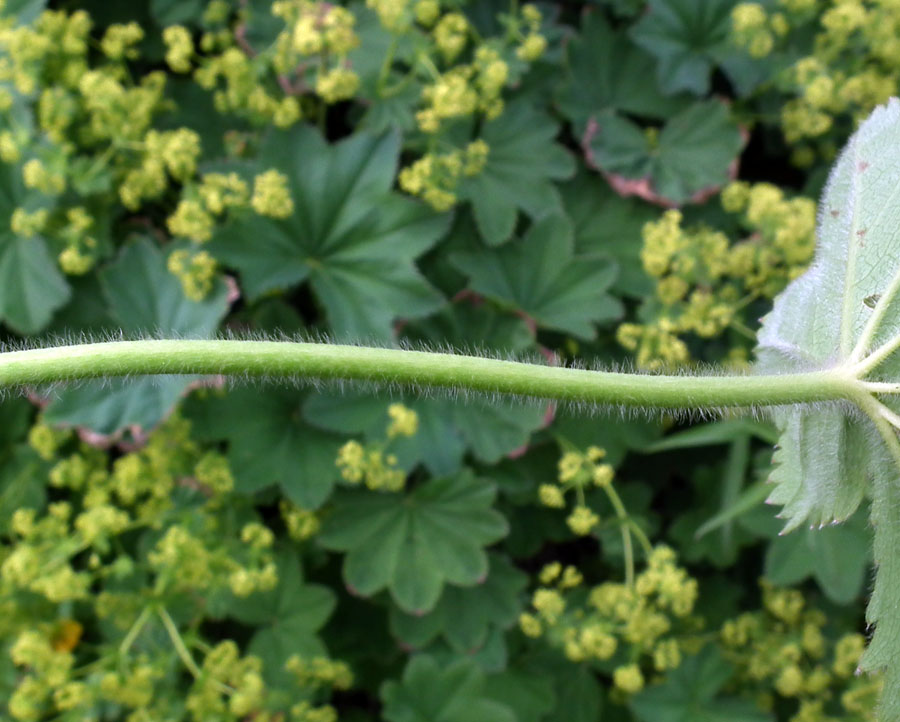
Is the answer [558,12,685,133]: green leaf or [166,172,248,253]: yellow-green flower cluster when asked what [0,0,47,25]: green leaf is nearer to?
[166,172,248,253]: yellow-green flower cluster

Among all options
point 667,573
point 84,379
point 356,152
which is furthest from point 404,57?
point 84,379

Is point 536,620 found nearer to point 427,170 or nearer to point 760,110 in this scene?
point 427,170

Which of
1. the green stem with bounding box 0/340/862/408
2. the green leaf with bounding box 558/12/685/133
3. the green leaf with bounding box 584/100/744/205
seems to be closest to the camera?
the green stem with bounding box 0/340/862/408

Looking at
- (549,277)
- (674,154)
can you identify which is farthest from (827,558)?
(674,154)

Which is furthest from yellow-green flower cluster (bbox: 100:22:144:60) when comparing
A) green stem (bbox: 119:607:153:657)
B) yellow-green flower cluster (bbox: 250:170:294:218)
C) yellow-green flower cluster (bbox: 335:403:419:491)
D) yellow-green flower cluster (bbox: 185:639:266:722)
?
yellow-green flower cluster (bbox: 185:639:266:722)

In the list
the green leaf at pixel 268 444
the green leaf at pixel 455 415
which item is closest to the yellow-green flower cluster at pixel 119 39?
the green leaf at pixel 268 444

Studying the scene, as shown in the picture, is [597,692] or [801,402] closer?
[801,402]
